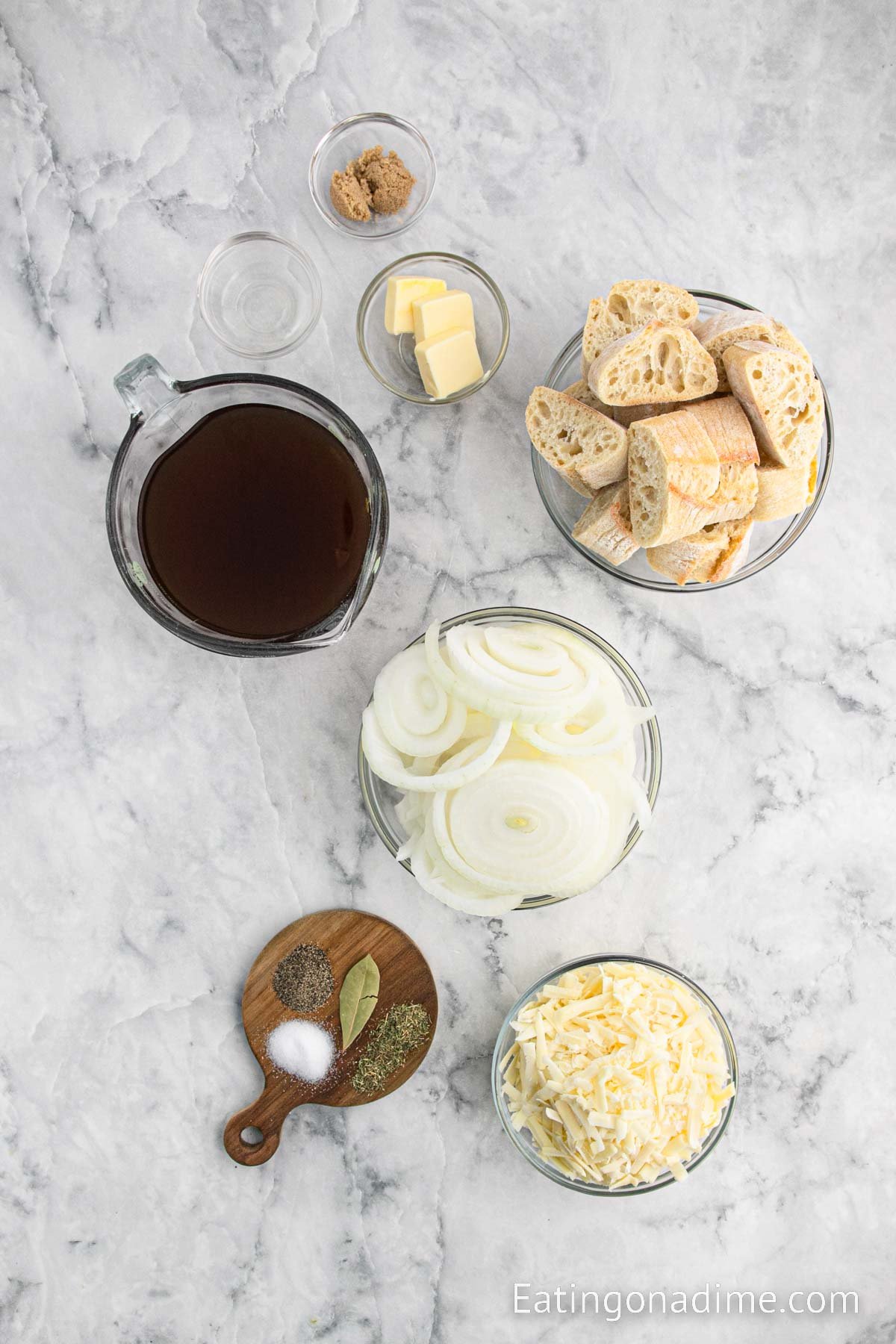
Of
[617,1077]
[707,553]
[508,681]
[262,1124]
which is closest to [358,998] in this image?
[262,1124]

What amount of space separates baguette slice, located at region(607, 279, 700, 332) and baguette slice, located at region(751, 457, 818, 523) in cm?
24

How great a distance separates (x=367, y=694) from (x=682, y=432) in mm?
628

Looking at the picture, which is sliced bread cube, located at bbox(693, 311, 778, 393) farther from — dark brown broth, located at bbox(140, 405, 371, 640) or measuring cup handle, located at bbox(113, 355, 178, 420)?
measuring cup handle, located at bbox(113, 355, 178, 420)

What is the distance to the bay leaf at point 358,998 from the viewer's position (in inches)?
55.9

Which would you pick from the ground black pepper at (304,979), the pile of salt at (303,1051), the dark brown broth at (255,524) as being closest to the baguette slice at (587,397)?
the dark brown broth at (255,524)

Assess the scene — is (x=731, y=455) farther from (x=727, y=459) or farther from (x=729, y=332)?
(x=729, y=332)

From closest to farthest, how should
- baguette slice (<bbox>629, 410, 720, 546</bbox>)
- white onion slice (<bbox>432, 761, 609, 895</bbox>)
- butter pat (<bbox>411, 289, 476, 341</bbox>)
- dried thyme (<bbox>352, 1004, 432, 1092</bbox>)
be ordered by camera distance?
baguette slice (<bbox>629, 410, 720, 546</bbox>), white onion slice (<bbox>432, 761, 609, 895</bbox>), butter pat (<bbox>411, 289, 476, 341</bbox>), dried thyme (<bbox>352, 1004, 432, 1092</bbox>)

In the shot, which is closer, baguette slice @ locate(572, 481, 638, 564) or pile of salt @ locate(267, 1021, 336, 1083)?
baguette slice @ locate(572, 481, 638, 564)

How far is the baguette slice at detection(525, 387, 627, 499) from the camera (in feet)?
3.91

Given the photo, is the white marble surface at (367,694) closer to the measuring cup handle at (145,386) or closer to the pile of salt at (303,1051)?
the pile of salt at (303,1051)

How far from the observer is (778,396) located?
3.80 ft

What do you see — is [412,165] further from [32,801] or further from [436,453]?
[32,801]

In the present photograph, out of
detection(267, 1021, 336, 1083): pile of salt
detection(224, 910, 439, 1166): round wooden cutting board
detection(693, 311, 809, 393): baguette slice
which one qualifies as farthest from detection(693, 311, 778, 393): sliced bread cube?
detection(267, 1021, 336, 1083): pile of salt

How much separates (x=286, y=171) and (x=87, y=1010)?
138 centimetres
